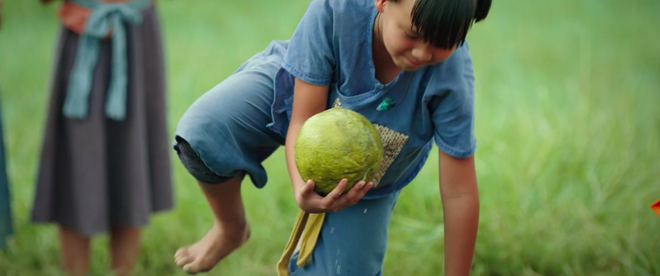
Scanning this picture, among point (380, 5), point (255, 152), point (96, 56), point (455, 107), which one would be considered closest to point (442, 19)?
point (380, 5)

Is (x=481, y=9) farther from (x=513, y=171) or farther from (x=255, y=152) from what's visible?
(x=513, y=171)

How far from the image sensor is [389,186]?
286 cm

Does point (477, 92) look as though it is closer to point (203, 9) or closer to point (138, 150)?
point (138, 150)

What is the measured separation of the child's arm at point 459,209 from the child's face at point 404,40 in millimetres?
485

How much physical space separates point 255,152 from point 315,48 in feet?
1.86

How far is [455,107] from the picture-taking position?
242 centimetres

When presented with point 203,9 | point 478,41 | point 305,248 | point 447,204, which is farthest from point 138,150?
point 203,9

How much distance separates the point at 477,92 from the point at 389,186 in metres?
3.49

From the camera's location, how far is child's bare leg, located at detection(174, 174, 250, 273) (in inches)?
111

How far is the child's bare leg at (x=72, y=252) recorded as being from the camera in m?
4.01

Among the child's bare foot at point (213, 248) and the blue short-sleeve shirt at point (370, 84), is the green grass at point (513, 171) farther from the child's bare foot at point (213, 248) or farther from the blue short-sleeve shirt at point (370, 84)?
the blue short-sleeve shirt at point (370, 84)

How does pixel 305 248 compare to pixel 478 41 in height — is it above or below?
above

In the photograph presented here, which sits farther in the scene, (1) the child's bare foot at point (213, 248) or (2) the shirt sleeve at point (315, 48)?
(1) the child's bare foot at point (213, 248)

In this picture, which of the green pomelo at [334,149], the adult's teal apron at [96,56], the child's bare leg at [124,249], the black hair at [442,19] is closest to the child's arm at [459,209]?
the green pomelo at [334,149]
